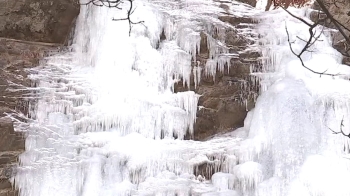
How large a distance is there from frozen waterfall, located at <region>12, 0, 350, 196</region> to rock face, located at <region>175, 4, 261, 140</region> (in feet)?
0.33

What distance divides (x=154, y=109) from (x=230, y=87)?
39.9 inches

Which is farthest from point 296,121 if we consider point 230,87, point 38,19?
point 38,19

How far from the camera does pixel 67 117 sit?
539 cm

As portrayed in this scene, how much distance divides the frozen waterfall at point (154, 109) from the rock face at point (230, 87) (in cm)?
10

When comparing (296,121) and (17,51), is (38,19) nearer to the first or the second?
(17,51)

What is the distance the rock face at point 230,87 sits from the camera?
5703 mm

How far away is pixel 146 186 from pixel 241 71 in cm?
173

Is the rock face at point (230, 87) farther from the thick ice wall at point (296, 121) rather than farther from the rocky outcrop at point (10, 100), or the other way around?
the rocky outcrop at point (10, 100)

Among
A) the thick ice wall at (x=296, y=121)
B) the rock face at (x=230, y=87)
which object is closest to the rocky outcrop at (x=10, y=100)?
the rock face at (x=230, y=87)

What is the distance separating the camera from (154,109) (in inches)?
211

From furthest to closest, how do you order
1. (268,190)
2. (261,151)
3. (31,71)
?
(31,71) → (261,151) → (268,190)

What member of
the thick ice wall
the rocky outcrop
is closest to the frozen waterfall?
the thick ice wall

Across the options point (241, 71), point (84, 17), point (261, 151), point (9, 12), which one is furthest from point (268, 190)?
point (9, 12)

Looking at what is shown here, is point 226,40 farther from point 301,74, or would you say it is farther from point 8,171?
point 8,171
